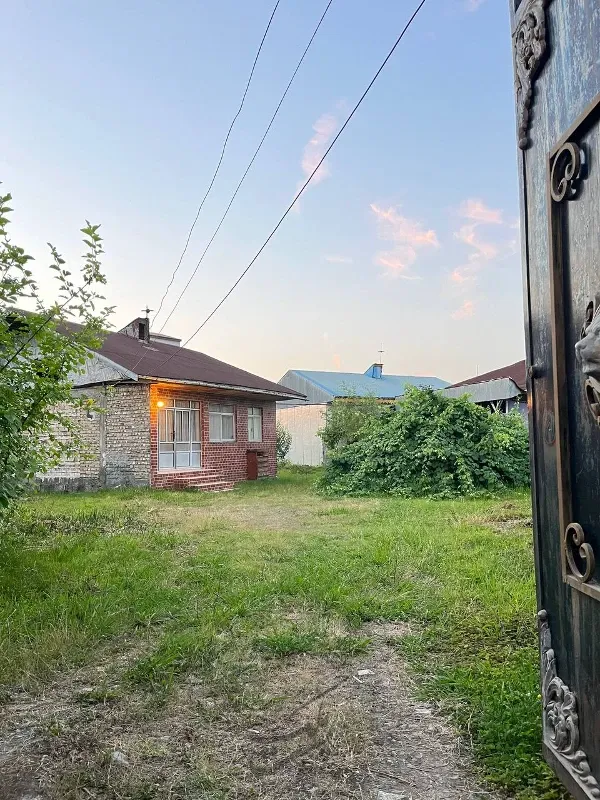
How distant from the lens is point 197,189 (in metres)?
10.8

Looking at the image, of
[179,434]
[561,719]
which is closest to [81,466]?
[179,434]

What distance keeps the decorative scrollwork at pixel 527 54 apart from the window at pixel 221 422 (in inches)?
603

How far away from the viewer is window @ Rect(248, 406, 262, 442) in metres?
18.3

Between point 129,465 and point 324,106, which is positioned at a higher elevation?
point 324,106

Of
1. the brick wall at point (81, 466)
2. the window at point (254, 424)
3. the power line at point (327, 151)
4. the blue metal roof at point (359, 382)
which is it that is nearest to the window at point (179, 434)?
the brick wall at point (81, 466)

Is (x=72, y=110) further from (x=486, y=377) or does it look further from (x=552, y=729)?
(x=486, y=377)

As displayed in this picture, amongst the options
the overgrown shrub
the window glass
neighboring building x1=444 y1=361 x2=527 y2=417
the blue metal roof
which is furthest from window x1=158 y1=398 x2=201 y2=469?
the blue metal roof

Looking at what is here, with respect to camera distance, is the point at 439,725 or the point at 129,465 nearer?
the point at 439,725

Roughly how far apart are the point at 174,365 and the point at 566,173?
51.6 ft

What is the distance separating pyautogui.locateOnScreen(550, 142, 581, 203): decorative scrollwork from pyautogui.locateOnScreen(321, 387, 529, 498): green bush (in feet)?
34.4

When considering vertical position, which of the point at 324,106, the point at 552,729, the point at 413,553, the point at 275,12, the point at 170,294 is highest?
the point at 275,12

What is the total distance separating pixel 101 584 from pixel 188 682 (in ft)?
7.06

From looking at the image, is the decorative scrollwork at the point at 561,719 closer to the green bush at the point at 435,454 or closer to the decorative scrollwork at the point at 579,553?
the decorative scrollwork at the point at 579,553

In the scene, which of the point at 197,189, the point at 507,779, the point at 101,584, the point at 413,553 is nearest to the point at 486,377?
the point at 197,189
